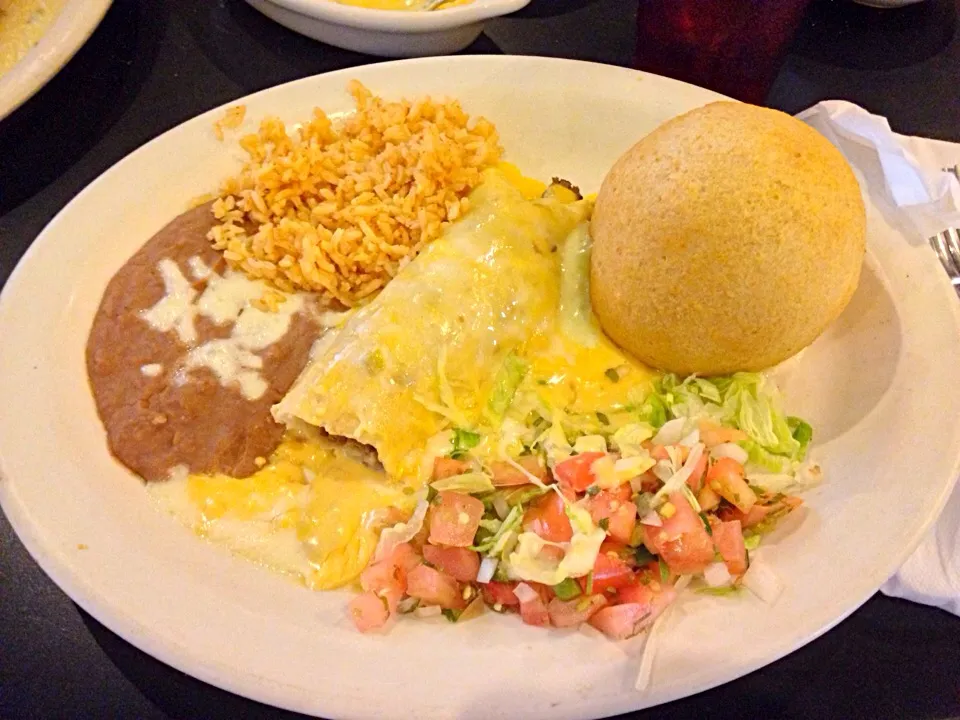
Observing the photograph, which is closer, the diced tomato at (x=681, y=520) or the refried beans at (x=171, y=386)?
the diced tomato at (x=681, y=520)

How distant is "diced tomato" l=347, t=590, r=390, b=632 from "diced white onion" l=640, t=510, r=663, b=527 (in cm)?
48

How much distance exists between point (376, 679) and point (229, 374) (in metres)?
0.71

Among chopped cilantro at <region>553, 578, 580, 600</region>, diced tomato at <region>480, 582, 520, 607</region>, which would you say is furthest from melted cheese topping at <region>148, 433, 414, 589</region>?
chopped cilantro at <region>553, 578, 580, 600</region>

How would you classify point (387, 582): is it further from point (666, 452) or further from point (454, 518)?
point (666, 452)

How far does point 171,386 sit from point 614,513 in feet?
3.08

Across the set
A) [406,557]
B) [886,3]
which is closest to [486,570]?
[406,557]

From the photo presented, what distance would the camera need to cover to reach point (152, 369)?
1541 mm

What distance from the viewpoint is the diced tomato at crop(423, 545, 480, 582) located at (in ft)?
4.30

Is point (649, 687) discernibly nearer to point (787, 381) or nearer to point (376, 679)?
point (376, 679)

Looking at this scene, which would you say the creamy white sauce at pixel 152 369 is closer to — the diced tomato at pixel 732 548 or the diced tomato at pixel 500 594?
the diced tomato at pixel 500 594

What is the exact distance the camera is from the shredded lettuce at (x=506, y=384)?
1.56 meters

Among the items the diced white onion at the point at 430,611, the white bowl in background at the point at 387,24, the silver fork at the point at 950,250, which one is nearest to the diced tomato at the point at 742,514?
the diced white onion at the point at 430,611

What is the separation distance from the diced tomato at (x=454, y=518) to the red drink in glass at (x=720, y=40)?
138cm

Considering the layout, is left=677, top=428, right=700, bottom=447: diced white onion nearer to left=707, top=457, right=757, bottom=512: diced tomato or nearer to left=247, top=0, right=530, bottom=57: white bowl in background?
left=707, top=457, right=757, bottom=512: diced tomato
